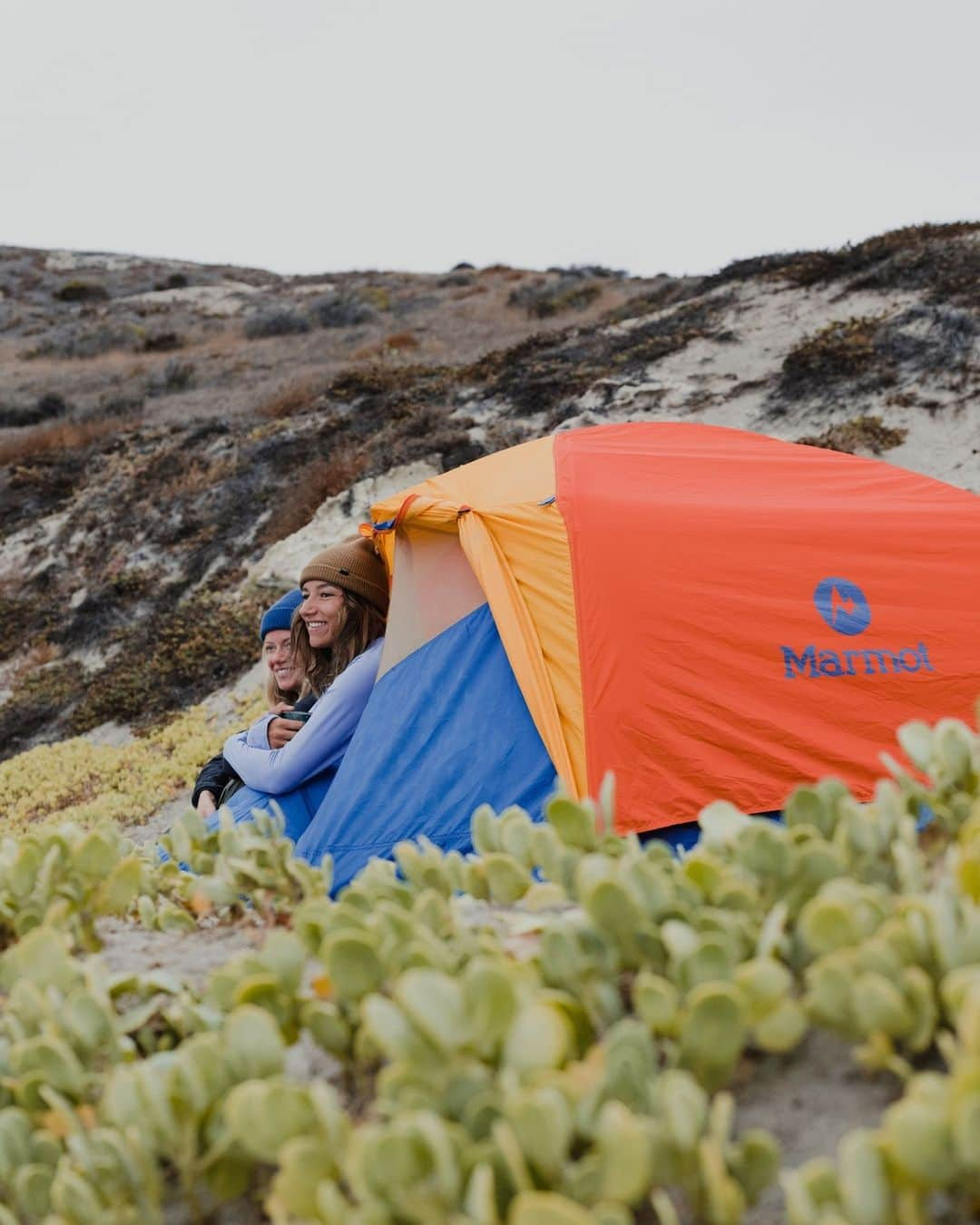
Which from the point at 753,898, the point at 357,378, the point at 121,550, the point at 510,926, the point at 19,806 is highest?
the point at 357,378

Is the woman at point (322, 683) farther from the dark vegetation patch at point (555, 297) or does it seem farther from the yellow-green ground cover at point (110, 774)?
the dark vegetation patch at point (555, 297)

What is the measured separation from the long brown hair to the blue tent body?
0.65 metres

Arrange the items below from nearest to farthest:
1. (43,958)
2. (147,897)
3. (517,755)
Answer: (43,958)
(147,897)
(517,755)

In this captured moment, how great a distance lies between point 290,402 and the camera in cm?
1844

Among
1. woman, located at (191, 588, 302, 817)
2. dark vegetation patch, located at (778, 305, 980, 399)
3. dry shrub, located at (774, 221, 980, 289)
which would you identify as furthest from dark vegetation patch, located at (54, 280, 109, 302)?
woman, located at (191, 588, 302, 817)

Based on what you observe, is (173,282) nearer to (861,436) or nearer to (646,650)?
(861,436)

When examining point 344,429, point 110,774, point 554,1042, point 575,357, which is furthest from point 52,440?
point 554,1042

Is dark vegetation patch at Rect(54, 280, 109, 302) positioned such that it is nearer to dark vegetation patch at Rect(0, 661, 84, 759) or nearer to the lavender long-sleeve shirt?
dark vegetation patch at Rect(0, 661, 84, 759)

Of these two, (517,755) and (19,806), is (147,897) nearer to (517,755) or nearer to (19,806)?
(517,755)

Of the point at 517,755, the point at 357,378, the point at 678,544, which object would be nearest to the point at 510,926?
the point at 517,755

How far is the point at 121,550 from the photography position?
14906mm

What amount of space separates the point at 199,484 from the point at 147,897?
14.1 metres

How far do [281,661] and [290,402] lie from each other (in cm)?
1299

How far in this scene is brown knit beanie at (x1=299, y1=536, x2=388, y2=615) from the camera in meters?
5.71
